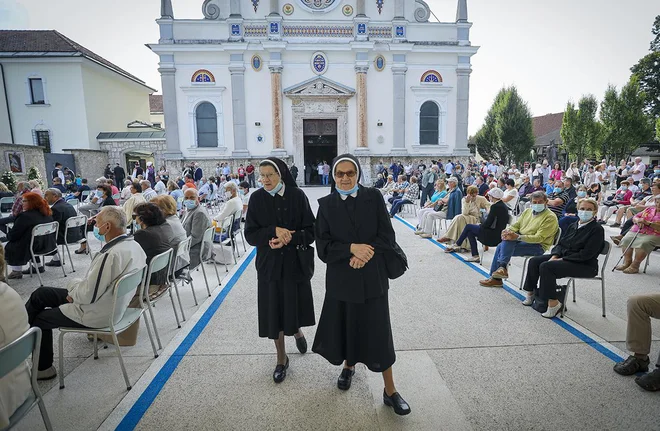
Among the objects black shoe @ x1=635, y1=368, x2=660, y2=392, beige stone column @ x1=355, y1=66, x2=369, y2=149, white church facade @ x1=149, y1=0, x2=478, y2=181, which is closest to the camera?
black shoe @ x1=635, y1=368, x2=660, y2=392

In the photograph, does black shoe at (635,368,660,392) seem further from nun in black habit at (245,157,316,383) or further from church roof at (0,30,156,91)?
church roof at (0,30,156,91)

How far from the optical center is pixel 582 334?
4227 mm

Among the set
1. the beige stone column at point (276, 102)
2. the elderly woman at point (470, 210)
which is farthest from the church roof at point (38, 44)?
the elderly woman at point (470, 210)

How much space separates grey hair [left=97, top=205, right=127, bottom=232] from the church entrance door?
20617mm

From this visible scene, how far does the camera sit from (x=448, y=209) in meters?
9.54

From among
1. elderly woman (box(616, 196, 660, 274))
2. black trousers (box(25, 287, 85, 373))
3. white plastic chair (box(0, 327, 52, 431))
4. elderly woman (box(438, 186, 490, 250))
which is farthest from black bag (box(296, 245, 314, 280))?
elderly woman (box(616, 196, 660, 274))

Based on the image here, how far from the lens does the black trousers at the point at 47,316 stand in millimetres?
3295

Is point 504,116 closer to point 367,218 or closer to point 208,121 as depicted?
point 208,121

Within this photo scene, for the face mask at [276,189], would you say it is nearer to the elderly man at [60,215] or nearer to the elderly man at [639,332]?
the elderly man at [639,332]

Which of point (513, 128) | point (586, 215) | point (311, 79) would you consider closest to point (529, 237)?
point (586, 215)

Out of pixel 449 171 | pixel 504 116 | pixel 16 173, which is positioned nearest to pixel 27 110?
pixel 16 173

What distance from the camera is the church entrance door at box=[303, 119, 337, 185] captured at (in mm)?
23533

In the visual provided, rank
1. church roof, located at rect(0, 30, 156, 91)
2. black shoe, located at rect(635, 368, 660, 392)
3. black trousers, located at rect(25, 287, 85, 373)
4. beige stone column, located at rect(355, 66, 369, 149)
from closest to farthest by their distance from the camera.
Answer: black shoe, located at rect(635, 368, 660, 392) → black trousers, located at rect(25, 287, 85, 373) → beige stone column, located at rect(355, 66, 369, 149) → church roof, located at rect(0, 30, 156, 91)

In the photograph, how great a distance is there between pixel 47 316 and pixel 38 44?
103ft
